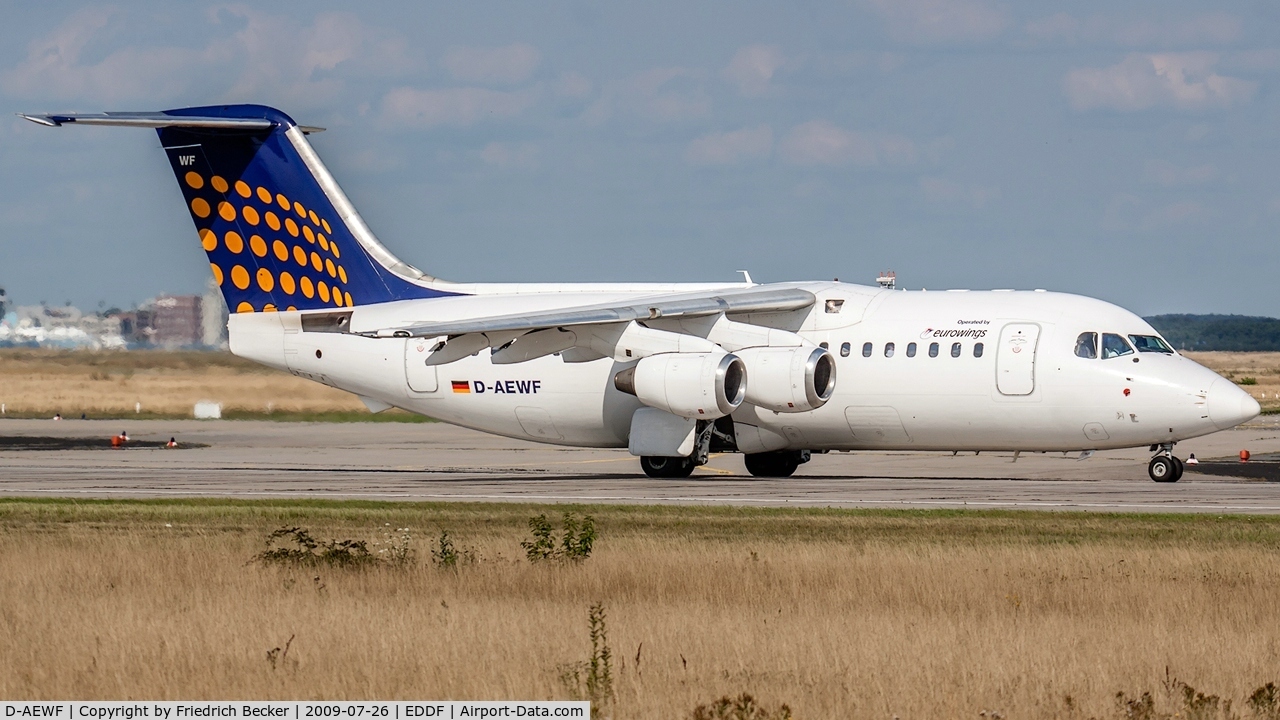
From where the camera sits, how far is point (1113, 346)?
26.2m

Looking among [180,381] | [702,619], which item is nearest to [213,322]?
[180,381]

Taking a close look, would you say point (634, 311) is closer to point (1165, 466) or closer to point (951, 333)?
point (951, 333)

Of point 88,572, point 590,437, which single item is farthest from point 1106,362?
point 88,572

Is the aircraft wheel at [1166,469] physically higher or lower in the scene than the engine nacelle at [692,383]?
lower

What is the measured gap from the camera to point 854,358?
27.3 metres

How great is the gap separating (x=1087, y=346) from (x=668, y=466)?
7.51m

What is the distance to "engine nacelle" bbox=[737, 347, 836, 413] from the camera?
2636 centimetres

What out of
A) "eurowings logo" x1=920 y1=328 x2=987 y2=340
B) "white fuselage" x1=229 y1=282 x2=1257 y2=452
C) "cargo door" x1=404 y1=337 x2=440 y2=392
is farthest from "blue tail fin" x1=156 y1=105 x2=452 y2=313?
"eurowings logo" x1=920 y1=328 x2=987 y2=340

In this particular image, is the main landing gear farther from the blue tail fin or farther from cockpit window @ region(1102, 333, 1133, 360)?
the blue tail fin

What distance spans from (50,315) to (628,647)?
46361 mm

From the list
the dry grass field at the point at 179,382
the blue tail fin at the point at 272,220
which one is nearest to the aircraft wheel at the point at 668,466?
the blue tail fin at the point at 272,220

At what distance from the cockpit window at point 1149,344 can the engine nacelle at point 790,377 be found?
485cm

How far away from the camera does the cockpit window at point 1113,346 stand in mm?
26078

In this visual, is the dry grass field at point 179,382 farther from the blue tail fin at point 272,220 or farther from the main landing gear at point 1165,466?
the main landing gear at point 1165,466
